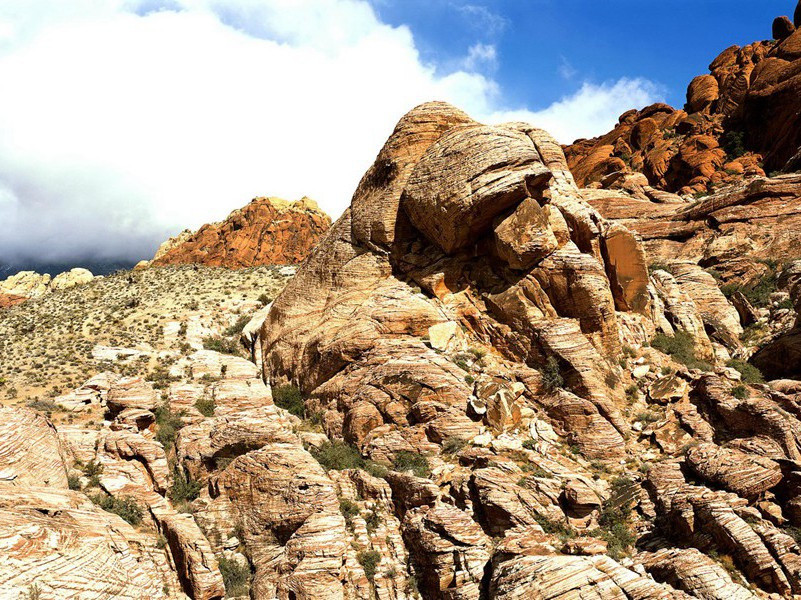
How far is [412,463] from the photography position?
815 inches

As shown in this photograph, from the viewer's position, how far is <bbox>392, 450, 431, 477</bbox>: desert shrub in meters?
20.1

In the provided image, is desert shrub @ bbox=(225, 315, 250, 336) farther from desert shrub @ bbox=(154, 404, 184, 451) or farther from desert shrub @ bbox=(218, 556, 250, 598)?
desert shrub @ bbox=(218, 556, 250, 598)

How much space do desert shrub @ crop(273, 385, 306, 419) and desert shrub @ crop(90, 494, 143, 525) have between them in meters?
8.61

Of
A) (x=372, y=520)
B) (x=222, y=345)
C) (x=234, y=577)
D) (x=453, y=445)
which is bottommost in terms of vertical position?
(x=234, y=577)

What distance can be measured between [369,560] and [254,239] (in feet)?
199

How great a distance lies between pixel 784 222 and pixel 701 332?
23.2m

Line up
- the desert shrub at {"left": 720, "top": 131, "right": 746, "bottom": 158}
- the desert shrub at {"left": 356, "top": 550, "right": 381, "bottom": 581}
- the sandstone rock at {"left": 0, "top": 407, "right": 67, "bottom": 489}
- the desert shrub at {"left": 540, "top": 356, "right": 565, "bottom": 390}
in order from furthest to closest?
the desert shrub at {"left": 720, "top": 131, "right": 746, "bottom": 158} → the desert shrub at {"left": 540, "top": 356, "right": 565, "bottom": 390} → the desert shrub at {"left": 356, "top": 550, "right": 381, "bottom": 581} → the sandstone rock at {"left": 0, "top": 407, "right": 67, "bottom": 489}

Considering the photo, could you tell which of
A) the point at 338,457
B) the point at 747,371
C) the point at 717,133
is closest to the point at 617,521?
the point at 338,457

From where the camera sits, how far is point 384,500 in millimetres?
19156

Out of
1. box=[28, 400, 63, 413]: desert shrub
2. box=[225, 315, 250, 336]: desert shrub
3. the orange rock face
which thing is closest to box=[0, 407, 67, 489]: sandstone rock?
box=[28, 400, 63, 413]: desert shrub

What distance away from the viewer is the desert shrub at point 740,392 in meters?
22.1

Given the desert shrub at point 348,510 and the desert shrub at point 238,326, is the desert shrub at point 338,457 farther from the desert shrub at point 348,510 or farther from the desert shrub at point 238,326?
the desert shrub at point 238,326

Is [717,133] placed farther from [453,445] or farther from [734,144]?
[453,445]

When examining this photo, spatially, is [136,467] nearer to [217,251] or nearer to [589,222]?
[589,222]
